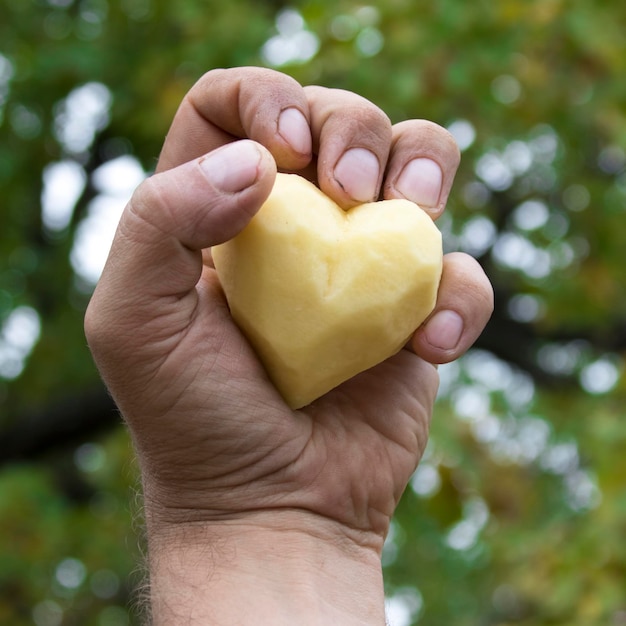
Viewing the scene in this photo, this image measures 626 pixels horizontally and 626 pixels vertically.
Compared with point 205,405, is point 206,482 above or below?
below

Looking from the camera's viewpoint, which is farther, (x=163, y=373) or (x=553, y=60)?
(x=553, y=60)

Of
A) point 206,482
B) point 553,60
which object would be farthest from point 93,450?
point 206,482

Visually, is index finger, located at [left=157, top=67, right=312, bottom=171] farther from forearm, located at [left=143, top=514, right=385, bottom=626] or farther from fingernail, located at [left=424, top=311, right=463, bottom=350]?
forearm, located at [left=143, top=514, right=385, bottom=626]

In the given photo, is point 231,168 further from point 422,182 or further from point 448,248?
point 448,248

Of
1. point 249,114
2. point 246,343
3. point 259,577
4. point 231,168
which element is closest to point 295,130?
point 249,114

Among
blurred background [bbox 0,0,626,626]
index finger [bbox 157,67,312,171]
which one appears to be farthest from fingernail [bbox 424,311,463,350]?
blurred background [bbox 0,0,626,626]

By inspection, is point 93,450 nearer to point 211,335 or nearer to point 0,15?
point 0,15

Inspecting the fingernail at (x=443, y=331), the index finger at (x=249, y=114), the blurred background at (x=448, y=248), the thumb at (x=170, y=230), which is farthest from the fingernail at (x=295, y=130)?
the blurred background at (x=448, y=248)
